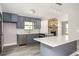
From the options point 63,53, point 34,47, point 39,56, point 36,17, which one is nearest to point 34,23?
point 36,17

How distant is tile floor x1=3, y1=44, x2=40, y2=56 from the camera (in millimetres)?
1308

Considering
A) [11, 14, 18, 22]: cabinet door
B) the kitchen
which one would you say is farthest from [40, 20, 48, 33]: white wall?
[11, 14, 18, 22]: cabinet door

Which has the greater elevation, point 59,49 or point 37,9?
point 37,9

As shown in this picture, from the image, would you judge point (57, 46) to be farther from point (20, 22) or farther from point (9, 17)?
point (9, 17)

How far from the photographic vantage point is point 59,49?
4.57 feet

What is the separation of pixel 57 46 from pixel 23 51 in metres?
0.55

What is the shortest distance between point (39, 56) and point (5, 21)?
762mm

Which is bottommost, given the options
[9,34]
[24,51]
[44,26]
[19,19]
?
[24,51]

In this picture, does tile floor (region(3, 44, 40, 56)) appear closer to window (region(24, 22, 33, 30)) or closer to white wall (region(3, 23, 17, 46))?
white wall (region(3, 23, 17, 46))

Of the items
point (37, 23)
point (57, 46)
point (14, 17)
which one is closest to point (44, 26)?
point (37, 23)

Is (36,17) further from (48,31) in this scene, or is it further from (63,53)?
(63,53)

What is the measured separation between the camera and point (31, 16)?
4.51ft

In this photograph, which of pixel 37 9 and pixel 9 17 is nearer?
pixel 9 17

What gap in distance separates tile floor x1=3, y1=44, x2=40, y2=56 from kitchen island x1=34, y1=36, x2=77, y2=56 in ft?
0.32
